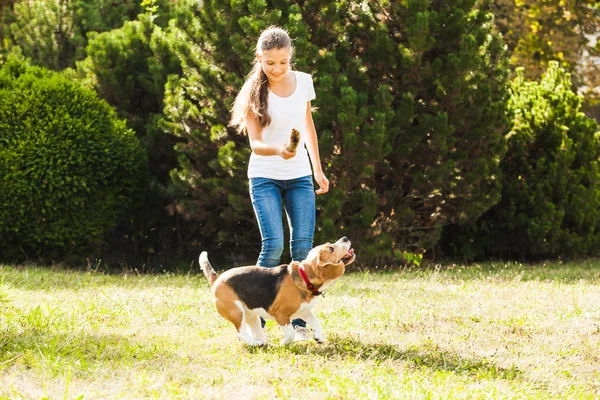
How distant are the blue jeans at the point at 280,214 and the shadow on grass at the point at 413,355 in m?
0.47

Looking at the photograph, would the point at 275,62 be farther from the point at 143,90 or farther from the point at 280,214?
the point at 143,90

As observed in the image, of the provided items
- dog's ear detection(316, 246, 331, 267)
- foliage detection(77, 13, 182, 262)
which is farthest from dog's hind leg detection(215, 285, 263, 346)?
foliage detection(77, 13, 182, 262)

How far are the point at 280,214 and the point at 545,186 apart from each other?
6.02 metres

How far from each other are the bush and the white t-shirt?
4.47 m

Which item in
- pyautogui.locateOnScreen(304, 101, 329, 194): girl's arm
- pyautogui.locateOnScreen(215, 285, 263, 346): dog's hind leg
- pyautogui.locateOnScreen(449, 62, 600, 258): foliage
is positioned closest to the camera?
pyautogui.locateOnScreen(215, 285, 263, 346): dog's hind leg

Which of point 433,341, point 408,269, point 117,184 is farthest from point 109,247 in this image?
point 433,341

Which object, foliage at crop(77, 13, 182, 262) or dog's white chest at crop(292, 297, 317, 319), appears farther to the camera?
foliage at crop(77, 13, 182, 262)

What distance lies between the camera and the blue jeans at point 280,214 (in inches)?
211

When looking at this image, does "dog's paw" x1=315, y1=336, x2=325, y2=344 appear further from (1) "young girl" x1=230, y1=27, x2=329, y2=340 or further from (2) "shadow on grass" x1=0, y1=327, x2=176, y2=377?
(2) "shadow on grass" x1=0, y1=327, x2=176, y2=377

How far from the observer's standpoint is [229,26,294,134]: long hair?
5176mm

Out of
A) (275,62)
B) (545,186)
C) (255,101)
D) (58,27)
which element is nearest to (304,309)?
(255,101)

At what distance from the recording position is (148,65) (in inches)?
404

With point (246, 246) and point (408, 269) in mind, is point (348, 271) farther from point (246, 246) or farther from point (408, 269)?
point (246, 246)

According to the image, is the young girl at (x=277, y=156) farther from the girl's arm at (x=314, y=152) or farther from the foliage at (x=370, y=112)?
the foliage at (x=370, y=112)
